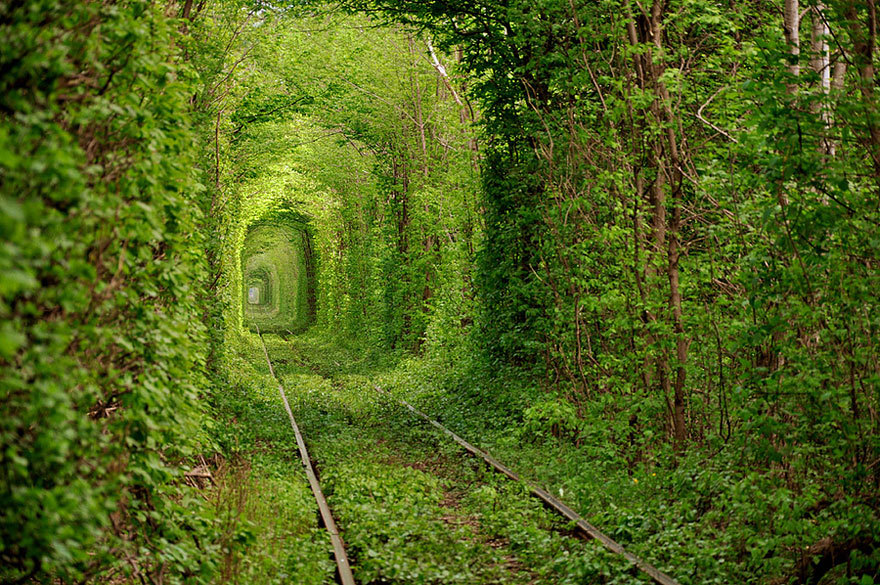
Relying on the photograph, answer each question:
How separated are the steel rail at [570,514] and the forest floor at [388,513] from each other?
0.36ft

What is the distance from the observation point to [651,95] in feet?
29.0

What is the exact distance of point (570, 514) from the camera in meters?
8.23

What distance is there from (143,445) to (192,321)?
181 centimetres

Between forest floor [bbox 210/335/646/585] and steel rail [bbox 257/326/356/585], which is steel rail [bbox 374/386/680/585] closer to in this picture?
forest floor [bbox 210/335/646/585]

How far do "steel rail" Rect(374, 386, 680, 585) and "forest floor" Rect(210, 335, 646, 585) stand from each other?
110 millimetres

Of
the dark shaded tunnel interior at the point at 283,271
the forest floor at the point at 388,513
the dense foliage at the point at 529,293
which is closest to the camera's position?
the dense foliage at the point at 529,293

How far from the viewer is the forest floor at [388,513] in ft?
22.6

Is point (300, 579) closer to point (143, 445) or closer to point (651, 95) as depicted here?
point (143, 445)

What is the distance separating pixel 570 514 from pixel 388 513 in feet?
6.71

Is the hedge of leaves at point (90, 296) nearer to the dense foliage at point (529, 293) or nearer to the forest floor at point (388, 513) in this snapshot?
the dense foliage at point (529, 293)

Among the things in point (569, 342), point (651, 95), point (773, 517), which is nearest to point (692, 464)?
point (773, 517)

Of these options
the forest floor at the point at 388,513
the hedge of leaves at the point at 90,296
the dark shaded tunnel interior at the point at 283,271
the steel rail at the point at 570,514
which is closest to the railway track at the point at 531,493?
the steel rail at the point at 570,514

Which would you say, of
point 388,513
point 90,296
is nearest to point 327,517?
point 388,513

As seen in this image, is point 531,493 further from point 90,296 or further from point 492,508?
point 90,296
